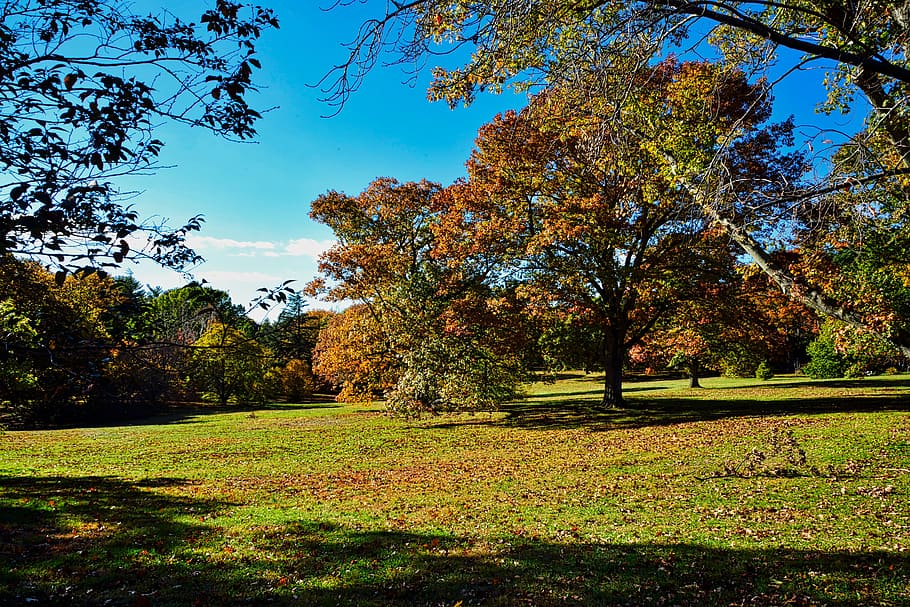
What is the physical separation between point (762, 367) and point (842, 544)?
40.3m

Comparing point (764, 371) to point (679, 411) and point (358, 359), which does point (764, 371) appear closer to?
point (679, 411)

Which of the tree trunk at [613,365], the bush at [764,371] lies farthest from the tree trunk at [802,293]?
the bush at [764,371]

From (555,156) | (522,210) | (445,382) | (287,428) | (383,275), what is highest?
(555,156)

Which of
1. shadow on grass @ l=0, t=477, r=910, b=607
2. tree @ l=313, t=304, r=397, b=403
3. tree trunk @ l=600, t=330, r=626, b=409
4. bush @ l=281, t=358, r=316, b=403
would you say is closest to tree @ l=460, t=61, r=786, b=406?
tree trunk @ l=600, t=330, r=626, b=409

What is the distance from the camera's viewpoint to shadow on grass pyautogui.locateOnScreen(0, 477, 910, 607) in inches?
197

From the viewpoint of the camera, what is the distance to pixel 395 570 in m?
5.77

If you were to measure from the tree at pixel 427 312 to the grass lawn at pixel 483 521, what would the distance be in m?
4.46

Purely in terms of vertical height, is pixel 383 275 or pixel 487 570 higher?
pixel 383 275

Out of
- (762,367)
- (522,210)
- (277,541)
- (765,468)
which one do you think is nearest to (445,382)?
(522,210)

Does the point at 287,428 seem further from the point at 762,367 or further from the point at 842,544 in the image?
the point at 762,367

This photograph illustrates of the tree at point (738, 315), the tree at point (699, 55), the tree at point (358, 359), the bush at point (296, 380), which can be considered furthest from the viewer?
the bush at point (296, 380)

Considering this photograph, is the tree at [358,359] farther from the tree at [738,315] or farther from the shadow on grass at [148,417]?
A: the tree at [738,315]

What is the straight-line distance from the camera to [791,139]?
18.9 m

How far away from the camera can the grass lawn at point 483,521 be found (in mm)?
5223
